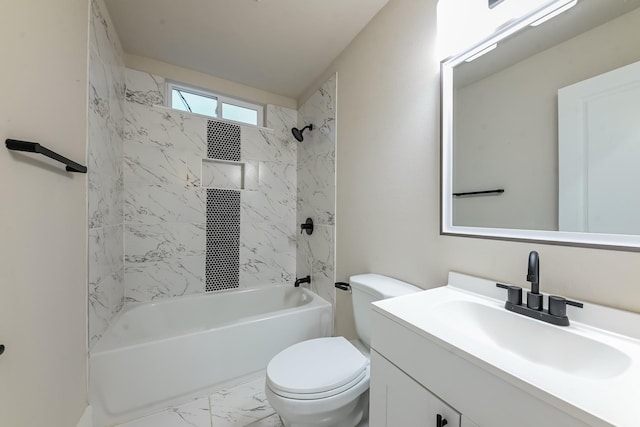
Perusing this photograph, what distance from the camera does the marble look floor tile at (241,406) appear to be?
1.33 m

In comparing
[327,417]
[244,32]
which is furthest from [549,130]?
[244,32]

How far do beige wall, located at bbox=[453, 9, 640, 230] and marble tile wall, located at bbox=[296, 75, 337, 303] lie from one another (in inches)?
40.7

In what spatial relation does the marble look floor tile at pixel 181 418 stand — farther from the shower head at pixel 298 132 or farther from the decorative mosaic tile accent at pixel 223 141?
the shower head at pixel 298 132

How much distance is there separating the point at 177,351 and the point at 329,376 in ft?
3.18

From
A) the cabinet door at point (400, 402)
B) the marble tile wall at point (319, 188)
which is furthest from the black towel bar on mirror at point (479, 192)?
the marble tile wall at point (319, 188)

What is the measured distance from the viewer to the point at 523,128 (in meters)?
0.93

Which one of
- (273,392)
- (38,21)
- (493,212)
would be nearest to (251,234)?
(273,392)

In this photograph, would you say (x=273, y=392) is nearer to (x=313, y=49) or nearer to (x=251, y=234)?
(x=251, y=234)

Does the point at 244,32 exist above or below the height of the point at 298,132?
above

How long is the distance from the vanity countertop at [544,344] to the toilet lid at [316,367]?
456 millimetres

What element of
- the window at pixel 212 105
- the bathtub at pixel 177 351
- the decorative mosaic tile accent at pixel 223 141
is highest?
the window at pixel 212 105

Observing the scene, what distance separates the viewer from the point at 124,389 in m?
1.30

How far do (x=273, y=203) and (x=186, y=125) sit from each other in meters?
1.04

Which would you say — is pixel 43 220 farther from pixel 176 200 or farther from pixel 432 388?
pixel 432 388
